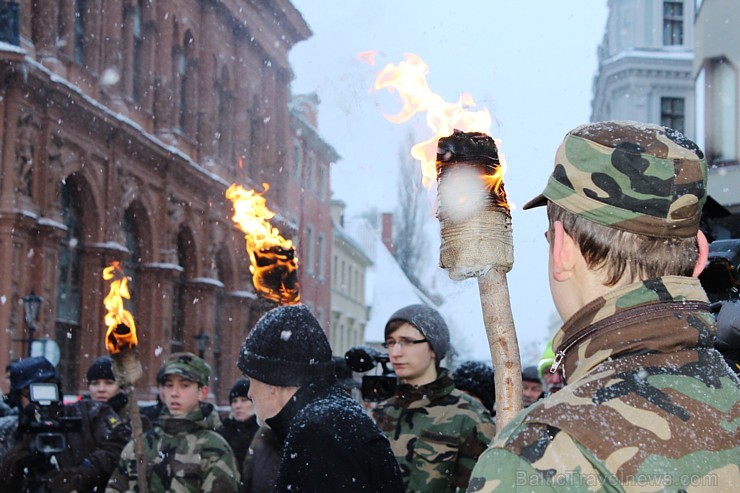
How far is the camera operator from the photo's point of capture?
23.6ft

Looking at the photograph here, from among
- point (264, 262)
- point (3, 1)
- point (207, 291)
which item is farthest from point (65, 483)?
point (207, 291)

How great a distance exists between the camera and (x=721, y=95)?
19.3 m

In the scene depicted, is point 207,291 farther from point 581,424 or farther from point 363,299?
point 363,299

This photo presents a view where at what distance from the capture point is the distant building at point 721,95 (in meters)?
18.3

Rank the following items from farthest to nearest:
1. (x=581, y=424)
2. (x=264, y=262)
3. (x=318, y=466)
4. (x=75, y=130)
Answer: (x=75, y=130) → (x=264, y=262) → (x=318, y=466) → (x=581, y=424)

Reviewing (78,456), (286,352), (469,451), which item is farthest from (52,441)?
(286,352)

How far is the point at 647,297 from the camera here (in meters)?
1.96

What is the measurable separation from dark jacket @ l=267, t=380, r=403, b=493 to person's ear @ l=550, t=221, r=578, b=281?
1.69 m

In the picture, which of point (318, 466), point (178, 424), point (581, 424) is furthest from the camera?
point (178, 424)

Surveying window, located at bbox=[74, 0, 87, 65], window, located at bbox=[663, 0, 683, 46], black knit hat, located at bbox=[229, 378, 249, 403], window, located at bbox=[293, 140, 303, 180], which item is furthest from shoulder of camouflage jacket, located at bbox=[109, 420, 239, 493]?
window, located at bbox=[663, 0, 683, 46]

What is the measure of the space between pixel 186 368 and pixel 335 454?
304 cm

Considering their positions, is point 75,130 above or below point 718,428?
above

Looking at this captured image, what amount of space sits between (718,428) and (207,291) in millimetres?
25287

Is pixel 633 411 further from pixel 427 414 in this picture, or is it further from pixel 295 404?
pixel 427 414
